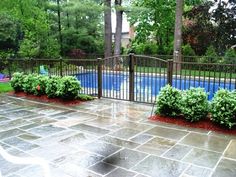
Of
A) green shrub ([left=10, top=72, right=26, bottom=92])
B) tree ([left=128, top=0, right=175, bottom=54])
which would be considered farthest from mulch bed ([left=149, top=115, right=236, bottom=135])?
tree ([left=128, top=0, right=175, bottom=54])

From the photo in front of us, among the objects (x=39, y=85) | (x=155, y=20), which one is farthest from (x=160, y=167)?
(x=155, y=20)

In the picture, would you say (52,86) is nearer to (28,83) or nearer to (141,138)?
(28,83)

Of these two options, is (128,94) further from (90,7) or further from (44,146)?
(90,7)

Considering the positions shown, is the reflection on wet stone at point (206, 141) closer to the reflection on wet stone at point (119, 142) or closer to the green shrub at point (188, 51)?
the reflection on wet stone at point (119, 142)

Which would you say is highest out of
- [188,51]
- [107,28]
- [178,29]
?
[107,28]

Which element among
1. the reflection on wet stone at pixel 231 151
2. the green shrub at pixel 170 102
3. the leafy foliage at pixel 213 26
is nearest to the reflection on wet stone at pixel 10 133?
the green shrub at pixel 170 102

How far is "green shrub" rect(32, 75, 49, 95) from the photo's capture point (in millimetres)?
7383

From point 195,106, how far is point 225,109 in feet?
1.67

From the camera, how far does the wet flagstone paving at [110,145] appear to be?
323 centimetres

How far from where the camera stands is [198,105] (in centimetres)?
484

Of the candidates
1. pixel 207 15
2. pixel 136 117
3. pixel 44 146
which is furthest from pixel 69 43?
pixel 44 146

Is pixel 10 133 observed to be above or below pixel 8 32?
below

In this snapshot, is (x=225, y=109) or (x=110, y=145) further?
(x=225, y=109)

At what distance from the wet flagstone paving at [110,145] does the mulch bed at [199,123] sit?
19cm
